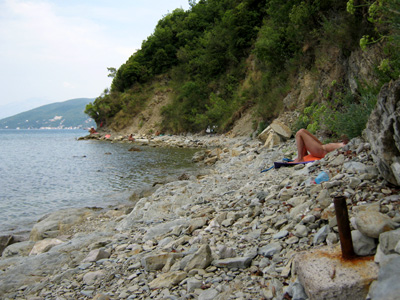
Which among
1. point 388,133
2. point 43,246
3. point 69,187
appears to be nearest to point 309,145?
point 388,133

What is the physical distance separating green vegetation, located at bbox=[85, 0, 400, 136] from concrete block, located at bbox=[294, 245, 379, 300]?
11.5 feet

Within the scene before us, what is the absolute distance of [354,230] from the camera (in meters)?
2.52

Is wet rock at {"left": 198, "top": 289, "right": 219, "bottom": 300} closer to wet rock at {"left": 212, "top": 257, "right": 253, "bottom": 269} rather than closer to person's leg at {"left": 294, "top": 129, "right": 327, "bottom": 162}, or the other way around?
wet rock at {"left": 212, "top": 257, "right": 253, "bottom": 269}

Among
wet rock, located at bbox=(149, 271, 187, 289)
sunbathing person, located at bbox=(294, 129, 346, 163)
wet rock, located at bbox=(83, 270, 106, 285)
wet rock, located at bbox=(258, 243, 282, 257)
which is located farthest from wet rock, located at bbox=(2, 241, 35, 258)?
sunbathing person, located at bbox=(294, 129, 346, 163)

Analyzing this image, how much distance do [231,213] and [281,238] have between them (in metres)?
1.32

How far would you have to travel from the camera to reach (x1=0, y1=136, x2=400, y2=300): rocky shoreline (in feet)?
7.55

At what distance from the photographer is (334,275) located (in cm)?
207

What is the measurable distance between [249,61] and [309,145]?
21.8 m

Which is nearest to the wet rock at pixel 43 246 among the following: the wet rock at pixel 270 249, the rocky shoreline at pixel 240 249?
the rocky shoreline at pixel 240 249

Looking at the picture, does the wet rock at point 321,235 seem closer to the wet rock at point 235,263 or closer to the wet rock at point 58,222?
the wet rock at point 235,263


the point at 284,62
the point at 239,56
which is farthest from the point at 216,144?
the point at 239,56

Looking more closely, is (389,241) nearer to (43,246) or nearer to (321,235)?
(321,235)

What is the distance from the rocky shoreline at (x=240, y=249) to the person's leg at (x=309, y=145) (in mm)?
1210

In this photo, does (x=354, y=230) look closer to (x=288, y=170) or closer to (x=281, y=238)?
(x=281, y=238)
